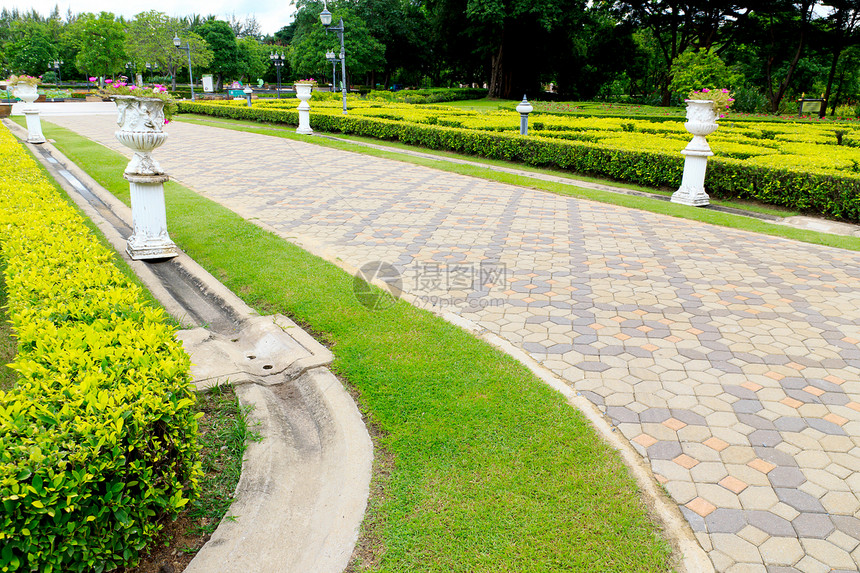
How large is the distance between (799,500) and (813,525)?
0.63ft

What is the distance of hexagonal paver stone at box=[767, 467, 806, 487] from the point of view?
10.6 feet

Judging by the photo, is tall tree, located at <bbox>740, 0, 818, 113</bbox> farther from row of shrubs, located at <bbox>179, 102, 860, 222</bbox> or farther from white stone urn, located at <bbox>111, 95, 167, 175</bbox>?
white stone urn, located at <bbox>111, 95, 167, 175</bbox>

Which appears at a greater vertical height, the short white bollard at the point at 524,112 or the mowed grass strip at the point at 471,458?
the short white bollard at the point at 524,112

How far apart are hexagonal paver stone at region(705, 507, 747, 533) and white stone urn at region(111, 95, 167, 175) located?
20.3ft

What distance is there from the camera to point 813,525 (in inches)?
115

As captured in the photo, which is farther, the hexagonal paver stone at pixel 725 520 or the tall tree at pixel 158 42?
the tall tree at pixel 158 42

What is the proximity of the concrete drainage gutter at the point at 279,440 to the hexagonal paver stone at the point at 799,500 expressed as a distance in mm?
2237

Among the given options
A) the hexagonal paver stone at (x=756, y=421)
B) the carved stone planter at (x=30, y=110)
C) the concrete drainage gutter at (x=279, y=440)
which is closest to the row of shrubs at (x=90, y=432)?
the concrete drainage gutter at (x=279, y=440)

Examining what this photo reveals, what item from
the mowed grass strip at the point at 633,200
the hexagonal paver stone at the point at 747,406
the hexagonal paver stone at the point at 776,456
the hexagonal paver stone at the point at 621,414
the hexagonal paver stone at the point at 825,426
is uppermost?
the mowed grass strip at the point at 633,200

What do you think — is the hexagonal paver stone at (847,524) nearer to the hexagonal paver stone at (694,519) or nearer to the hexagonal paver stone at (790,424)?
the hexagonal paver stone at (694,519)

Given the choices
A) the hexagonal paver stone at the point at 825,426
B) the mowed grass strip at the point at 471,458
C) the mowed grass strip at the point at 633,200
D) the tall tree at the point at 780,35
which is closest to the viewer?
the mowed grass strip at the point at 471,458

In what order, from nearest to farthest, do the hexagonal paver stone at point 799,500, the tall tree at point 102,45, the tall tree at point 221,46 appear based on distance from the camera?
1. the hexagonal paver stone at point 799,500
2. the tall tree at point 102,45
3. the tall tree at point 221,46

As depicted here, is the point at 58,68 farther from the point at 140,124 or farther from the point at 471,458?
the point at 471,458

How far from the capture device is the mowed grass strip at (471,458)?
269 cm
